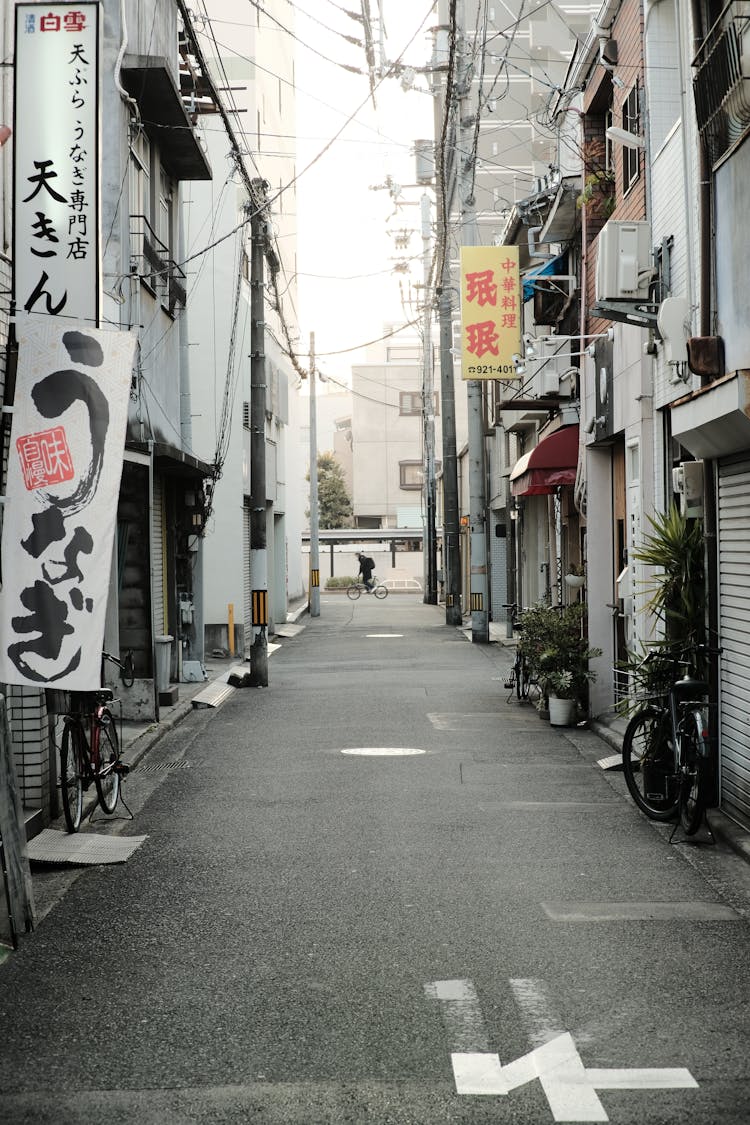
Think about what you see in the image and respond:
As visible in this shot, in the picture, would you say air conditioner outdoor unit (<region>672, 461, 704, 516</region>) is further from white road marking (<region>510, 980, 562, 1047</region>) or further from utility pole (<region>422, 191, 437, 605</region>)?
utility pole (<region>422, 191, 437, 605</region>)

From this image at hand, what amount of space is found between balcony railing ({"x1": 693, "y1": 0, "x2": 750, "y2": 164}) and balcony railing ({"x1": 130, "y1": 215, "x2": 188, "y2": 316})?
367 inches

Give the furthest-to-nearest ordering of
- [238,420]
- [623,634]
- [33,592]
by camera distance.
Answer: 1. [238,420]
2. [623,634]
3. [33,592]

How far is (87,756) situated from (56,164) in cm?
519

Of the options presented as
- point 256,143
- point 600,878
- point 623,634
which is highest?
point 256,143

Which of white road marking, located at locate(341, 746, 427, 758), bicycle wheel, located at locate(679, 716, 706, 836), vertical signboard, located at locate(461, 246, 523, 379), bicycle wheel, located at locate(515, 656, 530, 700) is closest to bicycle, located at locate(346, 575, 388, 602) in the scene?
vertical signboard, located at locate(461, 246, 523, 379)

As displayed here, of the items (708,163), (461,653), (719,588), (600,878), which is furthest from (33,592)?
(461,653)

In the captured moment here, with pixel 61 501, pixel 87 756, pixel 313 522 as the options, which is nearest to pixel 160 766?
pixel 87 756

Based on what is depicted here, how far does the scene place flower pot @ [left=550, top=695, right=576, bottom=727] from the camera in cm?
1548

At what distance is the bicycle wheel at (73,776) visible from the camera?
921cm

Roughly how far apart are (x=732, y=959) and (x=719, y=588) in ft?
13.7

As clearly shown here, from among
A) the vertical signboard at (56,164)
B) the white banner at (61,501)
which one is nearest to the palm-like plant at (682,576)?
the white banner at (61,501)

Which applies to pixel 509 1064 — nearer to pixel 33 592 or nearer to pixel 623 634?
pixel 33 592

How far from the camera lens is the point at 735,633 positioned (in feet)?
31.4

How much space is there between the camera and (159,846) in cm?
909
